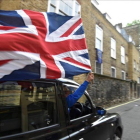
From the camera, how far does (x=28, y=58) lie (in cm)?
150

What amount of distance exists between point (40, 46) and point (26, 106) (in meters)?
0.71

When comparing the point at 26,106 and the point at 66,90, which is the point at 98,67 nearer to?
the point at 66,90

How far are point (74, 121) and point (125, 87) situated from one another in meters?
14.8

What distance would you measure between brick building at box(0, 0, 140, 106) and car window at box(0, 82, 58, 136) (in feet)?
17.2

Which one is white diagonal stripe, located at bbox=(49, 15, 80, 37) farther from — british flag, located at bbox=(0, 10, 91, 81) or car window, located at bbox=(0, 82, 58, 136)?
car window, located at bbox=(0, 82, 58, 136)

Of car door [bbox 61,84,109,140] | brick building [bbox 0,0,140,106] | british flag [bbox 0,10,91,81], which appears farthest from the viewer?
brick building [bbox 0,0,140,106]

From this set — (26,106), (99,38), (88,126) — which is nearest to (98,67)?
(99,38)

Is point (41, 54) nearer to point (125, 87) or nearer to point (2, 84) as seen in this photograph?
point (2, 84)

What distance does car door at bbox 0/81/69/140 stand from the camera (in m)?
1.45

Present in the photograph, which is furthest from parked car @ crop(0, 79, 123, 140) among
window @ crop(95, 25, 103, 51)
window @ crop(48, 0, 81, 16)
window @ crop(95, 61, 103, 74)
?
window @ crop(95, 25, 103, 51)

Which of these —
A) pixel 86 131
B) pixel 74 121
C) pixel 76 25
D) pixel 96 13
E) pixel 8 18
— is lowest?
pixel 86 131

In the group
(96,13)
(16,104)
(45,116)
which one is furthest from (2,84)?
(96,13)

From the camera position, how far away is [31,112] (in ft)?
5.41

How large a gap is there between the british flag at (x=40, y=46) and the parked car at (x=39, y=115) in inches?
7.8
